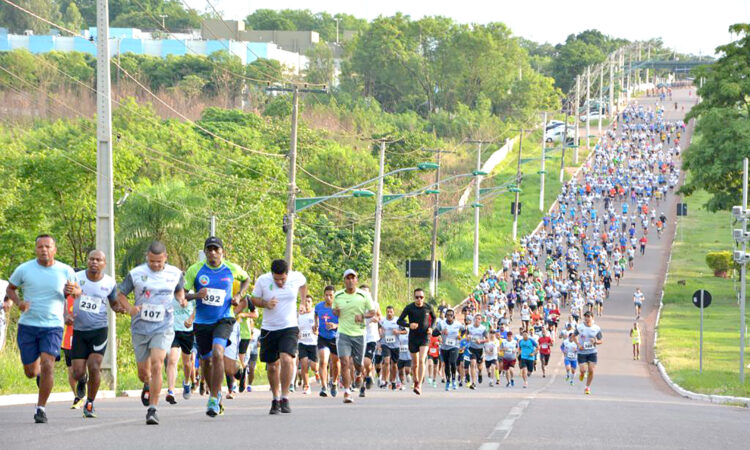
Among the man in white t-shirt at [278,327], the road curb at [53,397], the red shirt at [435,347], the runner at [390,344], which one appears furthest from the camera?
the red shirt at [435,347]

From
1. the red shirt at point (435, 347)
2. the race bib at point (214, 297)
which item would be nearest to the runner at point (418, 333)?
the race bib at point (214, 297)

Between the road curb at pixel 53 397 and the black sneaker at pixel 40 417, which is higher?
the black sneaker at pixel 40 417

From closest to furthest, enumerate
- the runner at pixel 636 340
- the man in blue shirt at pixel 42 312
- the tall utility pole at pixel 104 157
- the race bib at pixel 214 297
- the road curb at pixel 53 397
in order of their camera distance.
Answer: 1. the man in blue shirt at pixel 42 312
2. the race bib at pixel 214 297
3. the road curb at pixel 53 397
4. the tall utility pole at pixel 104 157
5. the runner at pixel 636 340

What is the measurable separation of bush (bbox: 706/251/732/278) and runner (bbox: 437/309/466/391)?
4533cm

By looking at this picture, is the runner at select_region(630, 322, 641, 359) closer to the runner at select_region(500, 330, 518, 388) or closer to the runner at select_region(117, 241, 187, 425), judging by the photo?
the runner at select_region(500, 330, 518, 388)

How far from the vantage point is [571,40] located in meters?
196

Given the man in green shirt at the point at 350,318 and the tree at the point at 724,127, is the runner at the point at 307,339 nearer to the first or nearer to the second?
the man in green shirt at the point at 350,318

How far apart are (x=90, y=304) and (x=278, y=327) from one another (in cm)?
217

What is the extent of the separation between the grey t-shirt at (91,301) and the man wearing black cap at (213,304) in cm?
80

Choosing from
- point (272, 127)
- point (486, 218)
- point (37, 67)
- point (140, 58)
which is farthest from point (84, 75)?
point (486, 218)

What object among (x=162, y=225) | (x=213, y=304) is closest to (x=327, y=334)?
(x=213, y=304)

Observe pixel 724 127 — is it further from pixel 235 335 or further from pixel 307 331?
pixel 235 335

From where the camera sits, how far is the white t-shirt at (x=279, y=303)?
47.4 feet

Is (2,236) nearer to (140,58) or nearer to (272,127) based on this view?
(272,127)
